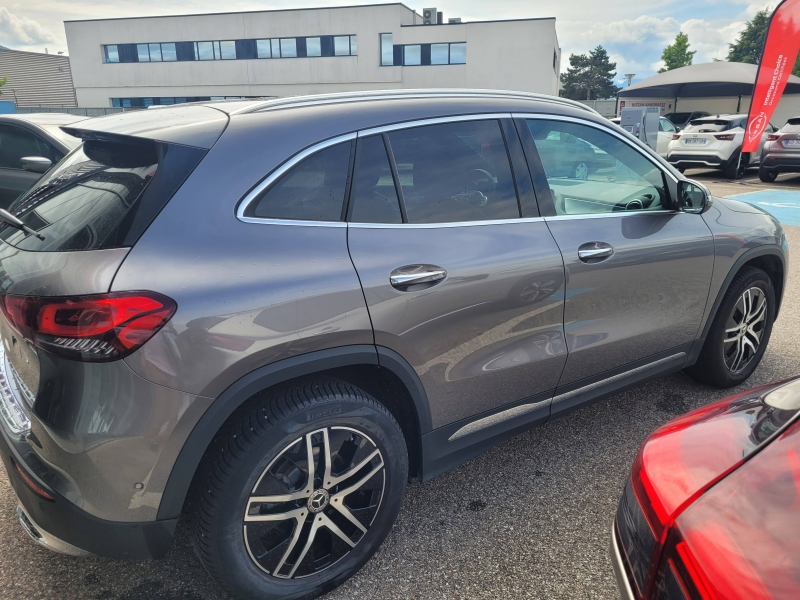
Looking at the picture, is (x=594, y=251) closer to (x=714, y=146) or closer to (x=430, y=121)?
(x=430, y=121)

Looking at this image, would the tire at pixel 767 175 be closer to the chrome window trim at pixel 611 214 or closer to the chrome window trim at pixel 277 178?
the chrome window trim at pixel 611 214

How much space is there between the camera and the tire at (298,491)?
74.2 inches

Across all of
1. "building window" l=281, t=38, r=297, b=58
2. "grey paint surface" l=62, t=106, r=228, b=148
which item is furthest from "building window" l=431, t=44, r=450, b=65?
"grey paint surface" l=62, t=106, r=228, b=148

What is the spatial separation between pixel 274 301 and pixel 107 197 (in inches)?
24.9

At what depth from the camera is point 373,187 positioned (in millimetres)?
2201

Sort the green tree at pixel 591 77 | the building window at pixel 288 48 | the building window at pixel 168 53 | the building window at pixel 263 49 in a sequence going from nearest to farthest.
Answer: the building window at pixel 288 48 < the building window at pixel 263 49 < the building window at pixel 168 53 < the green tree at pixel 591 77

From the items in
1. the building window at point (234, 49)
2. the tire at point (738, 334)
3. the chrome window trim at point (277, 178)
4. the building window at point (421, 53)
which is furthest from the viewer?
the building window at point (234, 49)

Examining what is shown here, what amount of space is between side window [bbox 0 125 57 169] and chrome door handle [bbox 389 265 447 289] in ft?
17.1

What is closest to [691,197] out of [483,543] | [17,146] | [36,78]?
[483,543]

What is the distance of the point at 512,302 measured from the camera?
95.3 inches

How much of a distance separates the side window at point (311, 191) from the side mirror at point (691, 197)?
6.38 feet

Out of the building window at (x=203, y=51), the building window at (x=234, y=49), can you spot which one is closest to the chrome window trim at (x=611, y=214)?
the building window at (x=234, y=49)

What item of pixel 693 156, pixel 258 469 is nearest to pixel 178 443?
pixel 258 469

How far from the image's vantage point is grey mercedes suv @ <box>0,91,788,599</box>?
1.73m
